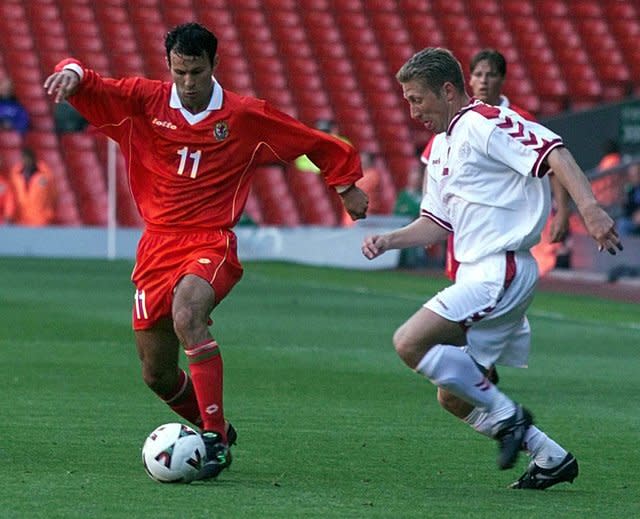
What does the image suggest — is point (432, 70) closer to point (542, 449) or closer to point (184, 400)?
point (542, 449)

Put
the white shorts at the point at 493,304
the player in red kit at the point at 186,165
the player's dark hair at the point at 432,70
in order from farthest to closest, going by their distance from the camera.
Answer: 1. the player in red kit at the point at 186,165
2. the player's dark hair at the point at 432,70
3. the white shorts at the point at 493,304

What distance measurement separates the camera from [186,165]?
6.89m

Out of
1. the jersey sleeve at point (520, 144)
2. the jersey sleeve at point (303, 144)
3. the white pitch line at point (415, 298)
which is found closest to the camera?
the jersey sleeve at point (520, 144)

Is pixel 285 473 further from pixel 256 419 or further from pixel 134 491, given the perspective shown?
pixel 256 419

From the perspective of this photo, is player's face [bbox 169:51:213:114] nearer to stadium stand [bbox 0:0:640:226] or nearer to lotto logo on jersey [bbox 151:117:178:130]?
lotto logo on jersey [bbox 151:117:178:130]

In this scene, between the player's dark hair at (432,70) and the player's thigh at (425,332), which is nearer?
the player's thigh at (425,332)

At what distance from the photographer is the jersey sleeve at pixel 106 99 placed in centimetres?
677

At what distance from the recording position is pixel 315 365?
1110cm

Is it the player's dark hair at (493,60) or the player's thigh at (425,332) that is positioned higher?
the player's dark hair at (493,60)

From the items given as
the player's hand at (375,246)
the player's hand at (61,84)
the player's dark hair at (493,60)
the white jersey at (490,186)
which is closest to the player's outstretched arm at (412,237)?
the player's hand at (375,246)

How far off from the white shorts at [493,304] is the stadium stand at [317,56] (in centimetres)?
1912

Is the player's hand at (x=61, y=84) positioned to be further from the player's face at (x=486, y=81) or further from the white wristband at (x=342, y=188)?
the player's face at (x=486, y=81)

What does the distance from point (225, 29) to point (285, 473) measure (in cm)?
2339

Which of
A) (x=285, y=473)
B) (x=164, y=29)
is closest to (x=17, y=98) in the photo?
(x=164, y=29)
